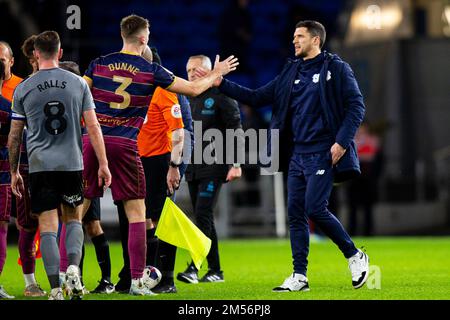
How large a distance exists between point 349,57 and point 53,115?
45.8 ft

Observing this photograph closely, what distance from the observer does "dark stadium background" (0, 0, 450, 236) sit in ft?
60.1

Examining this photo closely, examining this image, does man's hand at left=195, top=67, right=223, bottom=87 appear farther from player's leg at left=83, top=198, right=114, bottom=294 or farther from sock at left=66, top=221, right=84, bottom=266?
sock at left=66, top=221, right=84, bottom=266

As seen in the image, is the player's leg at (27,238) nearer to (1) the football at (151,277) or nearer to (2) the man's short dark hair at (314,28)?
(1) the football at (151,277)

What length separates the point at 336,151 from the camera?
8.25m

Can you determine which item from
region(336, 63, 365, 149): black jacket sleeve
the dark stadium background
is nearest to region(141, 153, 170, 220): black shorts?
region(336, 63, 365, 149): black jacket sleeve

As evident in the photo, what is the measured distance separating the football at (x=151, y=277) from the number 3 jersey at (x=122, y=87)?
3.57 ft

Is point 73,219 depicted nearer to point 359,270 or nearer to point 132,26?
point 132,26

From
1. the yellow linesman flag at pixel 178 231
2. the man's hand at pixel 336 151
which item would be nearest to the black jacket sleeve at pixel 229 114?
the yellow linesman flag at pixel 178 231

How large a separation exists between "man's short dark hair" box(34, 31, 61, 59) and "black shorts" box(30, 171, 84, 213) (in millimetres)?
845

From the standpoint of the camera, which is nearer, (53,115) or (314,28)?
(53,115)

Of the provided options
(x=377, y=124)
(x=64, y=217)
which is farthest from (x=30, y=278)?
(x=377, y=124)

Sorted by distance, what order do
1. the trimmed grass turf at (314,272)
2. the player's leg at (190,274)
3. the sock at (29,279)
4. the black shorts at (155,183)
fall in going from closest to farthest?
1. the trimmed grass turf at (314,272)
2. the sock at (29,279)
3. the black shorts at (155,183)
4. the player's leg at (190,274)

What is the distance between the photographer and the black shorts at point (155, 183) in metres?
8.88

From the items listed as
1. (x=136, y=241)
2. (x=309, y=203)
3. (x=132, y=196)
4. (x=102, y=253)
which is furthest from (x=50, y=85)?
(x=309, y=203)
